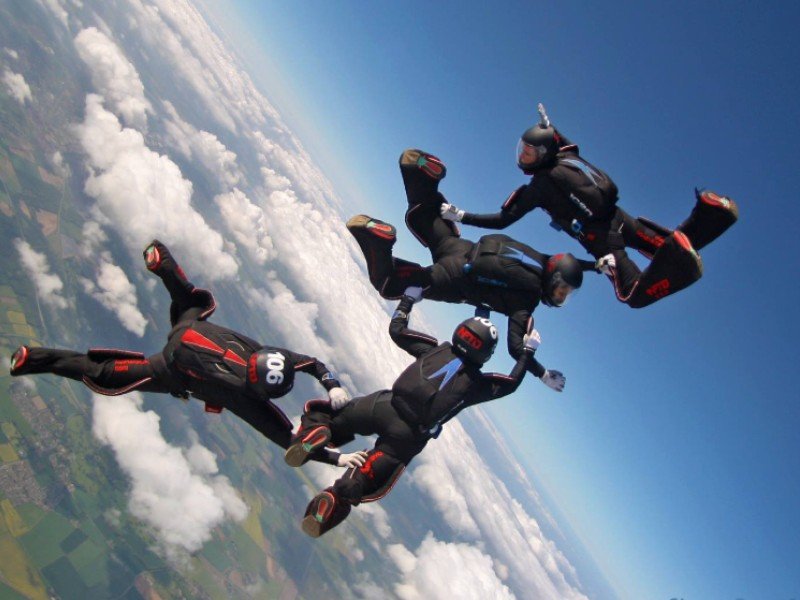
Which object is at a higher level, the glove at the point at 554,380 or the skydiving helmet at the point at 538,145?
the skydiving helmet at the point at 538,145

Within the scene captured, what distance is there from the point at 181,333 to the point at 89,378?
1.06 metres

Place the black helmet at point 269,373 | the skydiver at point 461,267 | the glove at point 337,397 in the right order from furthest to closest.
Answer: the skydiver at point 461,267 → the glove at point 337,397 → the black helmet at point 269,373

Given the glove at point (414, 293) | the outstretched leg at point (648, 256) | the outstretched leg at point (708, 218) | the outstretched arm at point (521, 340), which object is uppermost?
the outstretched leg at point (708, 218)

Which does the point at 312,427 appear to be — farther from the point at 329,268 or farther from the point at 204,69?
the point at 204,69

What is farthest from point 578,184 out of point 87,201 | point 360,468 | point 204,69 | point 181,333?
point 204,69

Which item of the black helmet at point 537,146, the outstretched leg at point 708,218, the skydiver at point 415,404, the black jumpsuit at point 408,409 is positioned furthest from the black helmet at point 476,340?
the outstretched leg at point 708,218

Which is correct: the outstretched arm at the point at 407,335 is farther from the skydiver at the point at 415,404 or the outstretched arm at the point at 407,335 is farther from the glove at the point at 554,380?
the glove at the point at 554,380

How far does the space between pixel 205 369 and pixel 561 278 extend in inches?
137

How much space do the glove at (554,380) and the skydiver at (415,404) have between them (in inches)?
11.1

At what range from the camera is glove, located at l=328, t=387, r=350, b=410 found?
459cm

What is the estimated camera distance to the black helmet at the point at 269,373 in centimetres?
419

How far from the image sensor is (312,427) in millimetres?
4523

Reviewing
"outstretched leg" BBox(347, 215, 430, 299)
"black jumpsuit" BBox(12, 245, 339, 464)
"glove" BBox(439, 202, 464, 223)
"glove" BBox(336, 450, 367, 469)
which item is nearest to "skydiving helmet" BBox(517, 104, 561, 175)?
"glove" BBox(439, 202, 464, 223)

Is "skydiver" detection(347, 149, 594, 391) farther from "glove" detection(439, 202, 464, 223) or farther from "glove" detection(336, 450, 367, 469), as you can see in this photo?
A: "glove" detection(336, 450, 367, 469)
